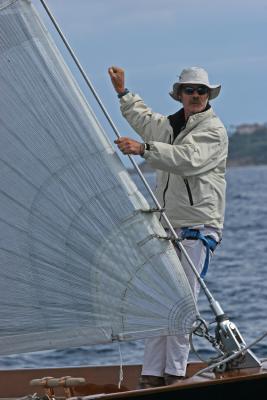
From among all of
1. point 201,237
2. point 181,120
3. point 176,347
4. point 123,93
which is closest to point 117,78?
point 123,93

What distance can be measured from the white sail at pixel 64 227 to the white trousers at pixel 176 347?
355mm

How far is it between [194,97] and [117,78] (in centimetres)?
77

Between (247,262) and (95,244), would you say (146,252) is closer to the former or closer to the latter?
(95,244)

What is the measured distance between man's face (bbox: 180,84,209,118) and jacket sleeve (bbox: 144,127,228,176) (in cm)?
16

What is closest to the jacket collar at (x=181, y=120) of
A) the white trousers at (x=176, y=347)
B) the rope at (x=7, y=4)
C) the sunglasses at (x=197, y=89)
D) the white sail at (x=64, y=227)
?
the sunglasses at (x=197, y=89)

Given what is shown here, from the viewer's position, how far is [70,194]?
436 inches

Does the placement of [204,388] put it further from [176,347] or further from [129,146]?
[129,146]

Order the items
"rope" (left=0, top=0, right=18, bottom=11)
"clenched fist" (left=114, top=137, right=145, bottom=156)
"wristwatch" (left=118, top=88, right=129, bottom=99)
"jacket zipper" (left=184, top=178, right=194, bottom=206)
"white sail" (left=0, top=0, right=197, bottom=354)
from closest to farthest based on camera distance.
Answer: "white sail" (left=0, top=0, right=197, bottom=354), "clenched fist" (left=114, top=137, right=145, bottom=156), "rope" (left=0, top=0, right=18, bottom=11), "jacket zipper" (left=184, top=178, right=194, bottom=206), "wristwatch" (left=118, top=88, right=129, bottom=99)

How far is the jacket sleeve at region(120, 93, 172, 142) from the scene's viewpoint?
11.7 metres

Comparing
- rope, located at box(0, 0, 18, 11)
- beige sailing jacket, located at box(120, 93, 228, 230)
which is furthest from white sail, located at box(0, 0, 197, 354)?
beige sailing jacket, located at box(120, 93, 228, 230)

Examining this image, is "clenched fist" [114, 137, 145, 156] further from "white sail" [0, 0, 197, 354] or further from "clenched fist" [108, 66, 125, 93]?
"clenched fist" [108, 66, 125, 93]

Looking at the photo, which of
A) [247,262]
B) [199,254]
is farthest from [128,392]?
[247,262]

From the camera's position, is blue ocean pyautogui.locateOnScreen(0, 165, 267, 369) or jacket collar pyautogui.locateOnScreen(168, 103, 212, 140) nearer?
jacket collar pyautogui.locateOnScreen(168, 103, 212, 140)

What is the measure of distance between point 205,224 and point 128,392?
4.95ft
